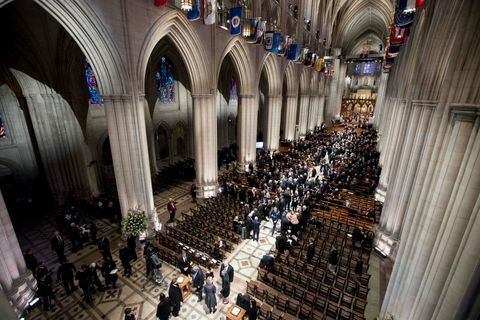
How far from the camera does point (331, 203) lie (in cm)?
1252

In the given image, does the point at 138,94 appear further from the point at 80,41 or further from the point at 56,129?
the point at 56,129

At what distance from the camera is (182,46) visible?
11.5 metres

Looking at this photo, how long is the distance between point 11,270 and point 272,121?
20.4 m

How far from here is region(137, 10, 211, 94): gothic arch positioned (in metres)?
9.55

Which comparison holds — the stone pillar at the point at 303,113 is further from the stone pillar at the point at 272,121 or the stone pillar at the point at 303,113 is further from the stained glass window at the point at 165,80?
the stained glass window at the point at 165,80

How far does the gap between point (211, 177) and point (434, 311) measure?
468 inches

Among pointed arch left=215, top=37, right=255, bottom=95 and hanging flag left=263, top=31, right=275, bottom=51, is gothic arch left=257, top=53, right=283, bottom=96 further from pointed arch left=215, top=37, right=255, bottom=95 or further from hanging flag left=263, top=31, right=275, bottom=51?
hanging flag left=263, top=31, right=275, bottom=51

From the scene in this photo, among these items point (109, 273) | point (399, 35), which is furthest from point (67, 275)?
point (399, 35)

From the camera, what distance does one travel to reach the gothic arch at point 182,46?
31.3 ft

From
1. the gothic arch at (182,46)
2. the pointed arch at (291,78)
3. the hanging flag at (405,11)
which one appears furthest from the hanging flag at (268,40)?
the pointed arch at (291,78)

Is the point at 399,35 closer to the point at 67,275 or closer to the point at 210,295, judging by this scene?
the point at 210,295

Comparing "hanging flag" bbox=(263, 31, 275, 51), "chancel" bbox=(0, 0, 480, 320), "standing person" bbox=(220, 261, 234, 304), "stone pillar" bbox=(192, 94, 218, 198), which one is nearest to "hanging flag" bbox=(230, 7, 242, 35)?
"chancel" bbox=(0, 0, 480, 320)

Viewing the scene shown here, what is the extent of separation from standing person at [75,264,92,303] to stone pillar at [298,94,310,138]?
29284 mm

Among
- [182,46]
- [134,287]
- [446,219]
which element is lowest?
[134,287]
